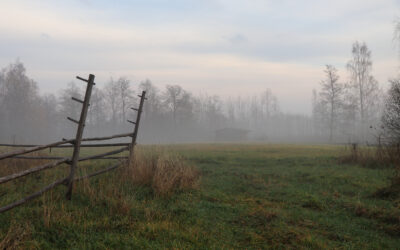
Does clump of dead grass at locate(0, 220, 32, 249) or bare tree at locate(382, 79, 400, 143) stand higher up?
bare tree at locate(382, 79, 400, 143)

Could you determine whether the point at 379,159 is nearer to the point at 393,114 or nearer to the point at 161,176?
the point at 393,114

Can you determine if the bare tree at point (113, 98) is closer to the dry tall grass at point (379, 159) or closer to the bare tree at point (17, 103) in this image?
the bare tree at point (17, 103)

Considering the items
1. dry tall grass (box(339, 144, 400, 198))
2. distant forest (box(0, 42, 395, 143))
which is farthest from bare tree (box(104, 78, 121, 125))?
dry tall grass (box(339, 144, 400, 198))

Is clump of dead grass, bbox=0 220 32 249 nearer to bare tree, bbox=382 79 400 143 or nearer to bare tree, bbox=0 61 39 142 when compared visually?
bare tree, bbox=382 79 400 143

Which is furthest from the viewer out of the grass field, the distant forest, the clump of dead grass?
the distant forest

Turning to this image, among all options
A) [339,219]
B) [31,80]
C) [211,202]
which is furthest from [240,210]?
[31,80]

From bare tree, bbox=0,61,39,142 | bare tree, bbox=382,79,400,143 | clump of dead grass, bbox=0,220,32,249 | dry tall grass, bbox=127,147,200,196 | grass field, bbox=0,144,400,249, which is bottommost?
grass field, bbox=0,144,400,249

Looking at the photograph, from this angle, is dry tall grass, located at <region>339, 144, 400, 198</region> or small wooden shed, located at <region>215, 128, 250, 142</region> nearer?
dry tall grass, located at <region>339, 144, 400, 198</region>

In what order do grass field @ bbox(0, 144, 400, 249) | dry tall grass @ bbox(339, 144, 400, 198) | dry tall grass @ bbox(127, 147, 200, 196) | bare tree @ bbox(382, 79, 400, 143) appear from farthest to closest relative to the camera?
bare tree @ bbox(382, 79, 400, 143), dry tall grass @ bbox(339, 144, 400, 198), dry tall grass @ bbox(127, 147, 200, 196), grass field @ bbox(0, 144, 400, 249)

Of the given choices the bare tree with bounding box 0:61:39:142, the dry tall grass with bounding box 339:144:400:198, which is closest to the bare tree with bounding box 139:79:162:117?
the bare tree with bounding box 0:61:39:142

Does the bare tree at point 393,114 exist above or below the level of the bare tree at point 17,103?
below

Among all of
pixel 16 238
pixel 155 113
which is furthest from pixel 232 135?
pixel 16 238

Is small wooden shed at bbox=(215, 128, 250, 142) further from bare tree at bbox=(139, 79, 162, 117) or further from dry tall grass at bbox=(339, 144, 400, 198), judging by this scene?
dry tall grass at bbox=(339, 144, 400, 198)

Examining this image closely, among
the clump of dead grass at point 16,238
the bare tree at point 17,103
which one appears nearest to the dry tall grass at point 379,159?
the clump of dead grass at point 16,238
